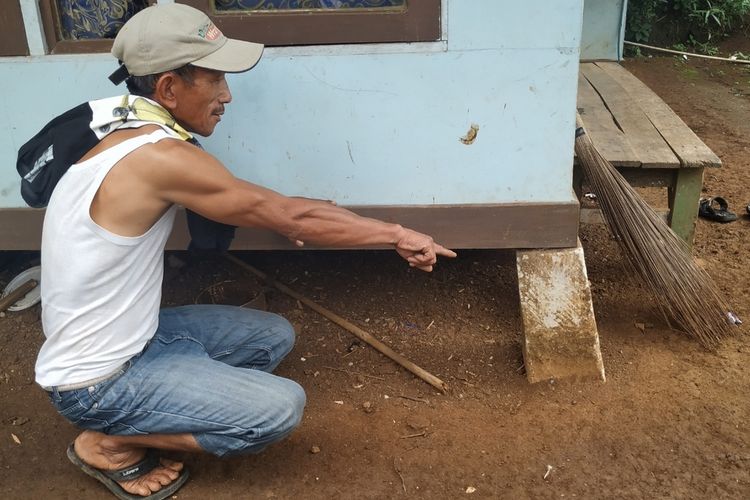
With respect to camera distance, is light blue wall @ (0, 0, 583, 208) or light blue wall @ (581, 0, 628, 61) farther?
light blue wall @ (581, 0, 628, 61)

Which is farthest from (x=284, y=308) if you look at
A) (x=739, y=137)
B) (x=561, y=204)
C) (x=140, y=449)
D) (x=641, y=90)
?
(x=739, y=137)

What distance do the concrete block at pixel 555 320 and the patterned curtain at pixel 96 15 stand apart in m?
2.03

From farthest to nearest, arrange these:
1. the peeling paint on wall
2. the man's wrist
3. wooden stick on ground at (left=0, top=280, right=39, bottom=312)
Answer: wooden stick on ground at (left=0, top=280, right=39, bottom=312) → the peeling paint on wall → the man's wrist

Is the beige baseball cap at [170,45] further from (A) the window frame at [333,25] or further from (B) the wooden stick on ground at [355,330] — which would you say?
(B) the wooden stick on ground at [355,330]

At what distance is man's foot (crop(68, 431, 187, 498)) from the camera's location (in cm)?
271

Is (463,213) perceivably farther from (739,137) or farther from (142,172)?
(739,137)

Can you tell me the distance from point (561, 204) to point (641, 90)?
2.57 meters

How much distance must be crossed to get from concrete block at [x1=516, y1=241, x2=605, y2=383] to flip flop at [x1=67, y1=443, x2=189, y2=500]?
160 cm

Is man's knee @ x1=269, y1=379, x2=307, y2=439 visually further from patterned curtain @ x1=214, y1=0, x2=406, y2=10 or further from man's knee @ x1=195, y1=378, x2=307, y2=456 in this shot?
patterned curtain @ x1=214, y1=0, x2=406, y2=10

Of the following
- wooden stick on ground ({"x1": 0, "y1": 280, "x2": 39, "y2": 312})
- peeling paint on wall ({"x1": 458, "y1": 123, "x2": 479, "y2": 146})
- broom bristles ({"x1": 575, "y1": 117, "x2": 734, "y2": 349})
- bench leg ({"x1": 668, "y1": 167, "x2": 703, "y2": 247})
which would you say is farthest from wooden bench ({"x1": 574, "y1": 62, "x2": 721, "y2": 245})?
wooden stick on ground ({"x1": 0, "y1": 280, "x2": 39, "y2": 312})

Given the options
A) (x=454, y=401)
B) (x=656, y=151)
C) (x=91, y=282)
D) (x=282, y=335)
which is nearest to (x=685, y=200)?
(x=656, y=151)

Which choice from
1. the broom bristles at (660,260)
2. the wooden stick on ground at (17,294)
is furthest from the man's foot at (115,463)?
the broom bristles at (660,260)

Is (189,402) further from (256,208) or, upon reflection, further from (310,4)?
(310,4)

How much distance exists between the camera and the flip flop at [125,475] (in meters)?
2.73
